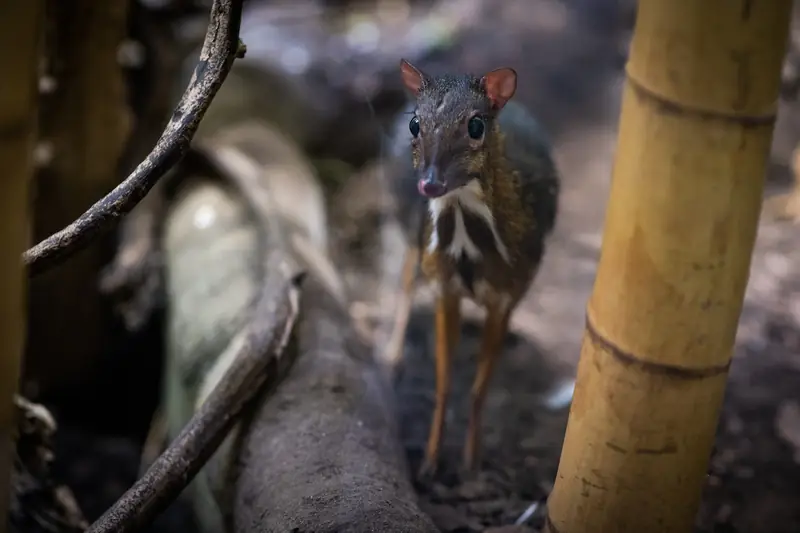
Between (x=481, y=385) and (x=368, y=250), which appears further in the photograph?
(x=368, y=250)

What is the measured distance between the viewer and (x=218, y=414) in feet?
6.32

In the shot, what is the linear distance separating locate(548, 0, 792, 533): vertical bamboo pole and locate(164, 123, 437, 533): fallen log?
368mm

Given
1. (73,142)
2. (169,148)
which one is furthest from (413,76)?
(73,142)

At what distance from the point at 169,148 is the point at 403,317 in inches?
53.7

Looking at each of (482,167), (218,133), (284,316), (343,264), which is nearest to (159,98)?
(218,133)

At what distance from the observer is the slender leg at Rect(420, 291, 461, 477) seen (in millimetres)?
2176

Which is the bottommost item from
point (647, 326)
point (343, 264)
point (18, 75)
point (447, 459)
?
point (447, 459)

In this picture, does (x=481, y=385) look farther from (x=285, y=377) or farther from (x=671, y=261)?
(x=671, y=261)

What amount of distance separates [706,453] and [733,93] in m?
0.58

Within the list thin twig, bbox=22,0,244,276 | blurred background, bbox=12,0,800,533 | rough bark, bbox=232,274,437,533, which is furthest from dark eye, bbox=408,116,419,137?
blurred background, bbox=12,0,800,533

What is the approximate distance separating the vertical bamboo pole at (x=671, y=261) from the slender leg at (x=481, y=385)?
2.00 feet

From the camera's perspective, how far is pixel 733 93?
1.24 metres

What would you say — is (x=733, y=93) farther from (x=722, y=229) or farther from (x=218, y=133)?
(x=218, y=133)

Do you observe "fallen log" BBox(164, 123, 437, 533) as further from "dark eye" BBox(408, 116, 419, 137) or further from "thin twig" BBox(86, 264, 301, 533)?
"dark eye" BBox(408, 116, 419, 137)
